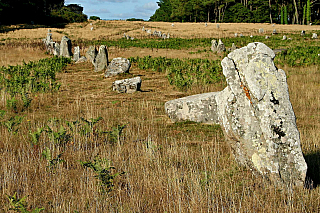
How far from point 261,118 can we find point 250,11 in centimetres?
8385

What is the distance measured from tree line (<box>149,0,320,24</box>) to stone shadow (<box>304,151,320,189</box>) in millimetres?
69376

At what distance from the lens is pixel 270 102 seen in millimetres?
4551

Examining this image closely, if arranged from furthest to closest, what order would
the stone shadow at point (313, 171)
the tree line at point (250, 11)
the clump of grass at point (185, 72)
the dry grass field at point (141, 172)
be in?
the tree line at point (250, 11) < the clump of grass at point (185, 72) < the stone shadow at point (313, 171) < the dry grass field at point (141, 172)

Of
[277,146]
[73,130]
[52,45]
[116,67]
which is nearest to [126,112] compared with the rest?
[73,130]

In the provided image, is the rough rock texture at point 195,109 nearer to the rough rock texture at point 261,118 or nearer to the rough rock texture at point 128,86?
the rough rock texture at point 261,118

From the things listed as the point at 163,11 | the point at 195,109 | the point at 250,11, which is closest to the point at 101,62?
the point at 195,109

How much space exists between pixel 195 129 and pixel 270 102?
336cm

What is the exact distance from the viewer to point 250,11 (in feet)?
268

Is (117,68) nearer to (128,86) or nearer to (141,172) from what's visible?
(128,86)

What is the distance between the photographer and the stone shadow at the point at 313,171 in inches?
165

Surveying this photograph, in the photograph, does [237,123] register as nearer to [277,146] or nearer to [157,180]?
[277,146]

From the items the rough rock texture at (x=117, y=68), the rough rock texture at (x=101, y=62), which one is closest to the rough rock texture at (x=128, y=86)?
the rough rock texture at (x=117, y=68)

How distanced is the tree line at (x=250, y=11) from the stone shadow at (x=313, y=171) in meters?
69.4

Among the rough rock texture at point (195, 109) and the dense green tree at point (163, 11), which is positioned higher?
the dense green tree at point (163, 11)
